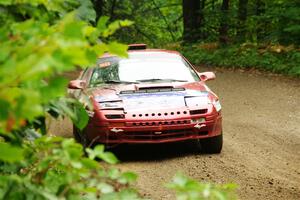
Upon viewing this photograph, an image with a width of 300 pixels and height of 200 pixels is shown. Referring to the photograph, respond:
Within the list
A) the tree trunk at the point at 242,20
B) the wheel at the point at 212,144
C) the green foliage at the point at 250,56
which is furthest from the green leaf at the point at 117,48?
the tree trunk at the point at 242,20

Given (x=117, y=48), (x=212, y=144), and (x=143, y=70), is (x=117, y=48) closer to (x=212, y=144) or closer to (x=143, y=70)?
(x=212, y=144)

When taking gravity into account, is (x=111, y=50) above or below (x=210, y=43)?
above

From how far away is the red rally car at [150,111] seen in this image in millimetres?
7410

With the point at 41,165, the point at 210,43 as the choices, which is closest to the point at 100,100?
the point at 41,165

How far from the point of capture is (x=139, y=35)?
29.8 metres

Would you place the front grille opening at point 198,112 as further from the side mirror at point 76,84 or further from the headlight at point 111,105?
the side mirror at point 76,84

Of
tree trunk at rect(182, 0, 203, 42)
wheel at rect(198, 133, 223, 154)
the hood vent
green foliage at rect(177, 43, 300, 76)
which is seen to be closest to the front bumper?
wheel at rect(198, 133, 223, 154)

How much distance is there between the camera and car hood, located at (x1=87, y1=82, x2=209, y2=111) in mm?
7512

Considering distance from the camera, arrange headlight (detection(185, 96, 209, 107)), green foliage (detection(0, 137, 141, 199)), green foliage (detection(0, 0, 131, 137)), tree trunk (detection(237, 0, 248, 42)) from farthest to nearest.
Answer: tree trunk (detection(237, 0, 248, 42)) < headlight (detection(185, 96, 209, 107)) < green foliage (detection(0, 137, 141, 199)) < green foliage (detection(0, 0, 131, 137))

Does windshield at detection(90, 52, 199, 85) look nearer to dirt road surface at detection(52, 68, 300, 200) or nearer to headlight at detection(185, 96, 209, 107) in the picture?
headlight at detection(185, 96, 209, 107)

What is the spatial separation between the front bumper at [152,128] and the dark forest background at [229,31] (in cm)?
924

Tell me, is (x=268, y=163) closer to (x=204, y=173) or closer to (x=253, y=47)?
(x=204, y=173)

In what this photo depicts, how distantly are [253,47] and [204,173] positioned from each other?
1376cm

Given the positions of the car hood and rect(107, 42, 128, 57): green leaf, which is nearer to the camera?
rect(107, 42, 128, 57): green leaf
